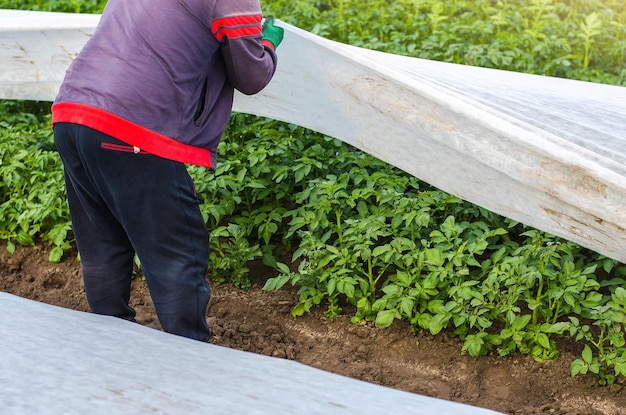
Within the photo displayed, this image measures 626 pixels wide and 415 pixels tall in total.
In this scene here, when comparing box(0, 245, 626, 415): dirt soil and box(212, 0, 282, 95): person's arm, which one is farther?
box(0, 245, 626, 415): dirt soil

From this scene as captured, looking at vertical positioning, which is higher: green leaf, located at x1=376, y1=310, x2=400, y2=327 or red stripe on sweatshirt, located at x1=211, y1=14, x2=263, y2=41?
red stripe on sweatshirt, located at x1=211, y1=14, x2=263, y2=41

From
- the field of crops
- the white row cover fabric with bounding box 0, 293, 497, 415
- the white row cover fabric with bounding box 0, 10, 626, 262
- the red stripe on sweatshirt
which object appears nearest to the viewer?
the white row cover fabric with bounding box 0, 293, 497, 415

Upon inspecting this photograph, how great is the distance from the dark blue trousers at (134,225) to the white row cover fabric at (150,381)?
21.3 inches

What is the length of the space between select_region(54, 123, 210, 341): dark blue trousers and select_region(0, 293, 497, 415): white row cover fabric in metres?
0.54

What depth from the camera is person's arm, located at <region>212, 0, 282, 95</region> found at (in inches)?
82.6

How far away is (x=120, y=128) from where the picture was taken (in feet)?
6.91

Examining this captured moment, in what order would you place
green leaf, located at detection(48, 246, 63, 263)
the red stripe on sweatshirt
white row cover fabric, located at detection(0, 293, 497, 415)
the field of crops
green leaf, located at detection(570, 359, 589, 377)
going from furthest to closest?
green leaf, located at detection(48, 246, 63, 263) → the field of crops → green leaf, located at detection(570, 359, 589, 377) → the red stripe on sweatshirt → white row cover fabric, located at detection(0, 293, 497, 415)

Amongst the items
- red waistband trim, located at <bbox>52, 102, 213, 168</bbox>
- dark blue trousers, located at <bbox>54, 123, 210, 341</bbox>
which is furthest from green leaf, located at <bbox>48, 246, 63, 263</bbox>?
red waistband trim, located at <bbox>52, 102, 213, 168</bbox>

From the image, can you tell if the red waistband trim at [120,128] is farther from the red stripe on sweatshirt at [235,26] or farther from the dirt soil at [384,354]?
the dirt soil at [384,354]

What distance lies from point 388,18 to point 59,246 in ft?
8.99

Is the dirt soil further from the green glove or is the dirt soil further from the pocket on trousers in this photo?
the green glove

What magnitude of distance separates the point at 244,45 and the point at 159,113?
0.96 feet

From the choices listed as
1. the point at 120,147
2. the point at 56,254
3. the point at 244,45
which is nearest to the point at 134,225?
the point at 120,147

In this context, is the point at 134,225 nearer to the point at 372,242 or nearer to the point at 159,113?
the point at 159,113
